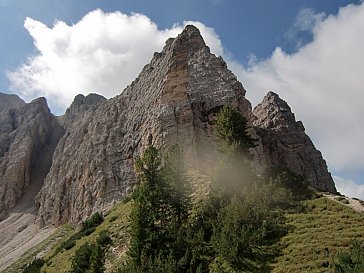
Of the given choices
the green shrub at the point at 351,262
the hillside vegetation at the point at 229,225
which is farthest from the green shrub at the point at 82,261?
the green shrub at the point at 351,262

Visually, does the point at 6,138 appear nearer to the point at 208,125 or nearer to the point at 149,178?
the point at 208,125

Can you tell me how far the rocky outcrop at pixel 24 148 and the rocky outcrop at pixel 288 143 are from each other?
77.8 metres

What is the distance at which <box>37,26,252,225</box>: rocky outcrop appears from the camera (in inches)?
2972

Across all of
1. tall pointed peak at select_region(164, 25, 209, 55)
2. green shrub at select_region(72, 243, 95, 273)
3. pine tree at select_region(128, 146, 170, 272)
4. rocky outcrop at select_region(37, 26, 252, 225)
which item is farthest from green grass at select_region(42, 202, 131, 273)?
tall pointed peak at select_region(164, 25, 209, 55)

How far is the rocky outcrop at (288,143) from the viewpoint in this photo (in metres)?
101

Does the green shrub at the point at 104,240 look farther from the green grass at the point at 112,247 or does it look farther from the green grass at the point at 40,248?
the green grass at the point at 40,248

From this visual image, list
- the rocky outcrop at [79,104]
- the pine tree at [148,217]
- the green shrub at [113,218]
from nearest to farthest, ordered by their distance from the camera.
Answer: the pine tree at [148,217], the green shrub at [113,218], the rocky outcrop at [79,104]

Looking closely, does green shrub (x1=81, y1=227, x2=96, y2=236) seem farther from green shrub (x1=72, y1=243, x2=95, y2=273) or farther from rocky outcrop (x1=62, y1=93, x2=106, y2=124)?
rocky outcrop (x1=62, y1=93, x2=106, y2=124)

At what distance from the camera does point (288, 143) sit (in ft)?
350

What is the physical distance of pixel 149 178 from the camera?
142ft

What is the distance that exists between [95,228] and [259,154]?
38.1 metres

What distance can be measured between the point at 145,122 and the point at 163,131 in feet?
35.6

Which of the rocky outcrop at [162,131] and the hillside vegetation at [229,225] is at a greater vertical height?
the rocky outcrop at [162,131]

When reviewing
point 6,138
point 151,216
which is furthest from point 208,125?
point 6,138
